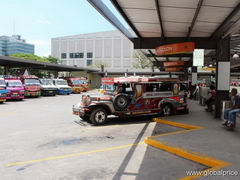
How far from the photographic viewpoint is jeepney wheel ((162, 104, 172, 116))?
1211 cm

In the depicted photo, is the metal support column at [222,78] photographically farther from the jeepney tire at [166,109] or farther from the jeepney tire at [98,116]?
the jeepney tire at [98,116]

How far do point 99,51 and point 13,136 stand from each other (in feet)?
290

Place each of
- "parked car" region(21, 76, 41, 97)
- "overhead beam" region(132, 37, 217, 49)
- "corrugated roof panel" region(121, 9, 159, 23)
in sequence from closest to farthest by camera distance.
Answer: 1. "corrugated roof panel" region(121, 9, 159, 23)
2. "overhead beam" region(132, 37, 217, 49)
3. "parked car" region(21, 76, 41, 97)

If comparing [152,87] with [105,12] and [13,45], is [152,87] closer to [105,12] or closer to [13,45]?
[105,12]

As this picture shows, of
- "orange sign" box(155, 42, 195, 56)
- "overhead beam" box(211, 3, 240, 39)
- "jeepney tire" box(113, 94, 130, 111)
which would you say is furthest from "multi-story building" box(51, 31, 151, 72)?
"jeepney tire" box(113, 94, 130, 111)

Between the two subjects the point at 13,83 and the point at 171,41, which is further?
the point at 13,83

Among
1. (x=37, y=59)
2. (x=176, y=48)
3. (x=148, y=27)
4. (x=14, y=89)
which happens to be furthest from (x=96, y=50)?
(x=148, y=27)

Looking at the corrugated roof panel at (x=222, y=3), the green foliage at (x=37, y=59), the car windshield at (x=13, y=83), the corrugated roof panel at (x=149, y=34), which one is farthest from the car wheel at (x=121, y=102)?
the green foliage at (x=37, y=59)

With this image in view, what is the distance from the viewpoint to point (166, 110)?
12.2 metres

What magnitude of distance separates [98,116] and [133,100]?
1945 millimetres

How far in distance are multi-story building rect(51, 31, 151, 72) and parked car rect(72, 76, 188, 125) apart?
253ft

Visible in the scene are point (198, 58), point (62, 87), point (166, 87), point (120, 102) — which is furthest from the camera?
point (62, 87)

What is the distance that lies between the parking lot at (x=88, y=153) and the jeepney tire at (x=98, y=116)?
14.8 inches

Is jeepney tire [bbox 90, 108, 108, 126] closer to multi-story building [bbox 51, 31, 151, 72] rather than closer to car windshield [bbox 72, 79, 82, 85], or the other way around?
car windshield [bbox 72, 79, 82, 85]
